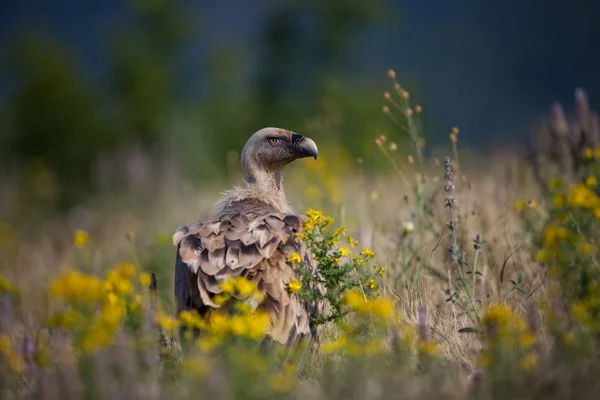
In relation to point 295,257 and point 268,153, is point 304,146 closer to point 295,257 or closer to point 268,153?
point 268,153

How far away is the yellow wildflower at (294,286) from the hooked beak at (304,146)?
157 centimetres

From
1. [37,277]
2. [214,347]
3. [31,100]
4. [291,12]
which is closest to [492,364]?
[214,347]

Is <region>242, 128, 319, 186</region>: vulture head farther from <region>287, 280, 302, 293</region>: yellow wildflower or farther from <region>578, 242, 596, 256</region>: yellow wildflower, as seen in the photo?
<region>578, 242, 596, 256</region>: yellow wildflower

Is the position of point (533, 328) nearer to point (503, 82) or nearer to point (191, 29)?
point (191, 29)

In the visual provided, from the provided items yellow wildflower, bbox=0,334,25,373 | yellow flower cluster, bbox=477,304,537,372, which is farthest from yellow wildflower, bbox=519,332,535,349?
yellow wildflower, bbox=0,334,25,373

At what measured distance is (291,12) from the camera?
121 feet

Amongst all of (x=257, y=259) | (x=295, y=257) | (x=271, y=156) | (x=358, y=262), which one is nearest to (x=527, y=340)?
(x=358, y=262)

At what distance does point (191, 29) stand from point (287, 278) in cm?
3398

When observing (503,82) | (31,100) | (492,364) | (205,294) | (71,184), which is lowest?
(492,364)

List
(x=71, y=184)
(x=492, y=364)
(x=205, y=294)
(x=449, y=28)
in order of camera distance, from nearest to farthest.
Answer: (x=492, y=364), (x=205, y=294), (x=71, y=184), (x=449, y=28)

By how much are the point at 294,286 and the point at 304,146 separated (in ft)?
5.84

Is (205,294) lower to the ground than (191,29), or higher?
lower

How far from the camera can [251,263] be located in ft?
15.3

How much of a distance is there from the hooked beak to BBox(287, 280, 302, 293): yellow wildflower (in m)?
1.57
